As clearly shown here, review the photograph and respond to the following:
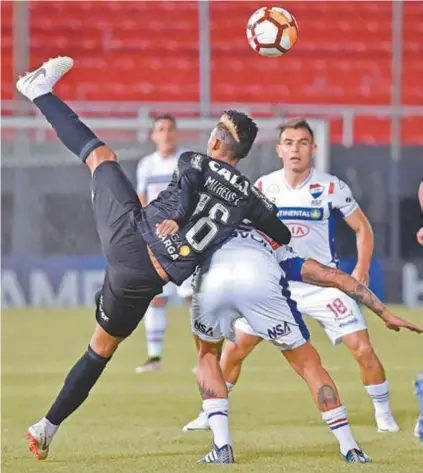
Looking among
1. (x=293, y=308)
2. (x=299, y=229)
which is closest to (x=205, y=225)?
(x=293, y=308)

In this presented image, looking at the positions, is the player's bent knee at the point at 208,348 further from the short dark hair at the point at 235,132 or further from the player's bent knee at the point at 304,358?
the short dark hair at the point at 235,132

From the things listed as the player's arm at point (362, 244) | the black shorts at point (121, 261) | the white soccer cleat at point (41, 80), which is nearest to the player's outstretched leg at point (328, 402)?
the black shorts at point (121, 261)

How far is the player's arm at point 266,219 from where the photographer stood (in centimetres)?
711

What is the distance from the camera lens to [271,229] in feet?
23.5

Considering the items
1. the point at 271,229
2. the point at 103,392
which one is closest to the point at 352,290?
the point at 271,229

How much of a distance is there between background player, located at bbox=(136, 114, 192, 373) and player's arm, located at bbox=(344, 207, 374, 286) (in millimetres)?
3153

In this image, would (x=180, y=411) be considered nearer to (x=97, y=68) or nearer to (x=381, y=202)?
(x=381, y=202)

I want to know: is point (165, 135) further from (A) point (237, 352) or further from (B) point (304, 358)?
(B) point (304, 358)

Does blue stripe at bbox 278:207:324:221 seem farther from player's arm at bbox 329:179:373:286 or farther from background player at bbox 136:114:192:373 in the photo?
background player at bbox 136:114:192:373

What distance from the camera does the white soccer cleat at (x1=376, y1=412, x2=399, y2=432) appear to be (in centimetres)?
851

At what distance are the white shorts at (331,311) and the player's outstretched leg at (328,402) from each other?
152cm

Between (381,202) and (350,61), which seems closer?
(381,202)

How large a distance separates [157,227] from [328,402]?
1.26 meters

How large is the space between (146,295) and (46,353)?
6376 mm
